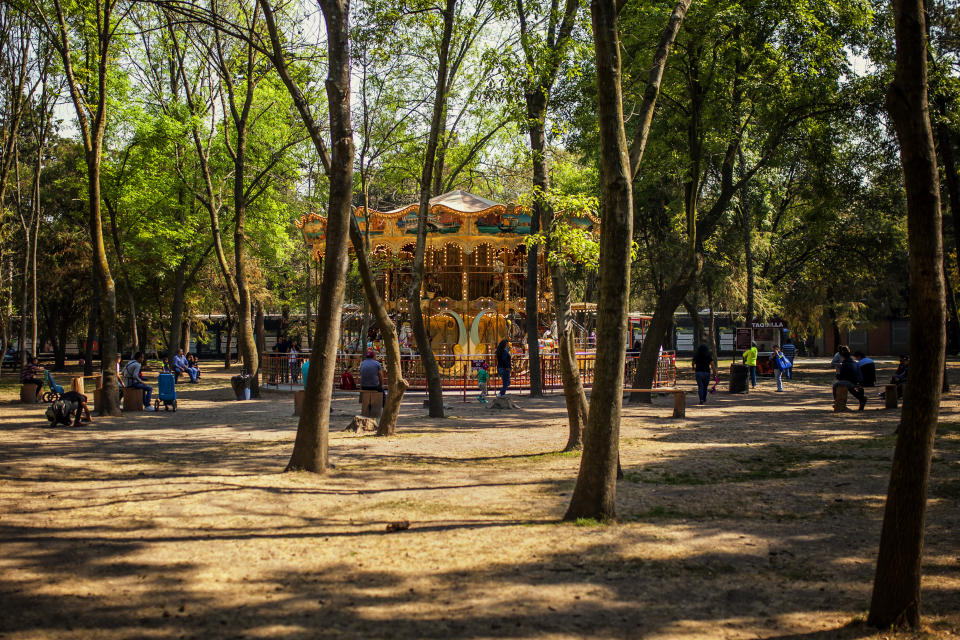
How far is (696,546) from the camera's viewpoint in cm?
675

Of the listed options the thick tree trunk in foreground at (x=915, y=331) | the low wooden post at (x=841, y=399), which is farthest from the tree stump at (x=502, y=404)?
the thick tree trunk in foreground at (x=915, y=331)

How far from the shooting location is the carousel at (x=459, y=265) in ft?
80.2

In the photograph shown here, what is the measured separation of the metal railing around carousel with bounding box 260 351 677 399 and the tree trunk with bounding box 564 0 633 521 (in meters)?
15.2

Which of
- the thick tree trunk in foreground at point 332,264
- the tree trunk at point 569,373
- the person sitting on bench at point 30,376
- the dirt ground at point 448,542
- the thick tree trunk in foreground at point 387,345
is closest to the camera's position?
the dirt ground at point 448,542

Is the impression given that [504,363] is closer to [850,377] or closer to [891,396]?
[850,377]

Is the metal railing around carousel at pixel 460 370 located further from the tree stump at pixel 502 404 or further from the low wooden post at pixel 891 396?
the low wooden post at pixel 891 396

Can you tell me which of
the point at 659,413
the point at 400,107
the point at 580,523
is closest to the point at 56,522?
the point at 580,523

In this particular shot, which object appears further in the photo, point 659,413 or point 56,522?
point 659,413

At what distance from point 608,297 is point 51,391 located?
17.4 meters

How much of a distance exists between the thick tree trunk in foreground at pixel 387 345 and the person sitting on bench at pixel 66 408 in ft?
20.6

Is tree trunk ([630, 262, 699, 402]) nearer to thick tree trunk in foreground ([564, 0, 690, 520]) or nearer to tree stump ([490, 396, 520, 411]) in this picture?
tree stump ([490, 396, 520, 411])

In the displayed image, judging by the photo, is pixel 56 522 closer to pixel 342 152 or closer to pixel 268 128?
pixel 342 152

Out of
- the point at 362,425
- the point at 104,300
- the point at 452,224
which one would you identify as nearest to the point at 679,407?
the point at 362,425

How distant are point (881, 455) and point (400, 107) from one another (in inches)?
644
